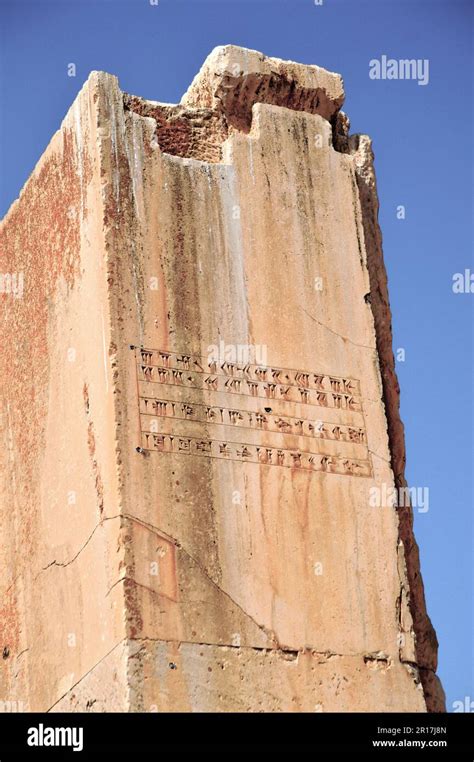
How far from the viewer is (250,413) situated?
853cm

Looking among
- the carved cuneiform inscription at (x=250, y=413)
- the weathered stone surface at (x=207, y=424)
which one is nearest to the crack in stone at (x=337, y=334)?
the weathered stone surface at (x=207, y=424)

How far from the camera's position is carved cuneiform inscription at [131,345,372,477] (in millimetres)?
8305

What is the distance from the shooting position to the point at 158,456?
8.20 m

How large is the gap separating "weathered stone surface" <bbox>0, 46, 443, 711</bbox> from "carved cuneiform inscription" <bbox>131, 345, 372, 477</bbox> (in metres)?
0.01

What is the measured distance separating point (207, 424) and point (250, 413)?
10.3 inches

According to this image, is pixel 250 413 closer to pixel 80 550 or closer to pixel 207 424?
pixel 207 424

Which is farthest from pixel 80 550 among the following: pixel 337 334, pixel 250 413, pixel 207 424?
pixel 337 334

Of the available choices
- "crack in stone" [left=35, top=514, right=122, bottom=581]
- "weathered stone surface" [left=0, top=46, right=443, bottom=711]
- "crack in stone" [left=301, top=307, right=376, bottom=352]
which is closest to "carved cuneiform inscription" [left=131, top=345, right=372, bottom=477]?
"weathered stone surface" [left=0, top=46, right=443, bottom=711]

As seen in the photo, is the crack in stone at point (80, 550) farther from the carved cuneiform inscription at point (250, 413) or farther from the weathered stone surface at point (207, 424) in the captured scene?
the carved cuneiform inscription at point (250, 413)

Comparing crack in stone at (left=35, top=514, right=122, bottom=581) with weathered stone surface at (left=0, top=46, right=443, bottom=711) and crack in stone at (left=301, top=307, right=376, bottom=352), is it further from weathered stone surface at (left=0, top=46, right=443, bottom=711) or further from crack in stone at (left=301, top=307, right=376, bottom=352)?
crack in stone at (left=301, top=307, right=376, bottom=352)

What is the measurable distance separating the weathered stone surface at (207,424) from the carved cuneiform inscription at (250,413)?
0.04ft

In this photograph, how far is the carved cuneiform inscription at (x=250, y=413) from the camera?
8.30m

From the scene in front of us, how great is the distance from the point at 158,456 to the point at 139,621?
0.83 m
